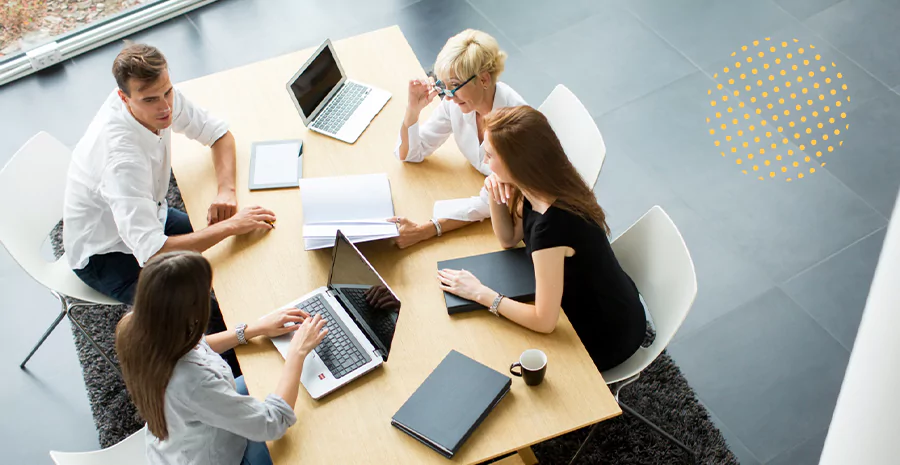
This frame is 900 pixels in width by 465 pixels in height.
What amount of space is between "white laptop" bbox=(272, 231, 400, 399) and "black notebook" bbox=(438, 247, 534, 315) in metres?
0.21

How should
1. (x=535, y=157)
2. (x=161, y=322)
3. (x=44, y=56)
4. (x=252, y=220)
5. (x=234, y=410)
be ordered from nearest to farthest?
(x=161, y=322) → (x=234, y=410) → (x=535, y=157) → (x=252, y=220) → (x=44, y=56)

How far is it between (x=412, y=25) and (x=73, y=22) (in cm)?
187

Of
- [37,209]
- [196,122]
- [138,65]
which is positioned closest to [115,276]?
[37,209]

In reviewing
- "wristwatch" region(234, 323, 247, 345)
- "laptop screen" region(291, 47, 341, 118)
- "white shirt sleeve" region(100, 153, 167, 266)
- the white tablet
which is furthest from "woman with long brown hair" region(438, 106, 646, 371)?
"white shirt sleeve" region(100, 153, 167, 266)

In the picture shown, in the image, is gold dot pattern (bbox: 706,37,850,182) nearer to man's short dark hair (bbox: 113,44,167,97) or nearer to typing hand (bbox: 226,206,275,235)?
typing hand (bbox: 226,206,275,235)

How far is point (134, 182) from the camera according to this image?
251 centimetres

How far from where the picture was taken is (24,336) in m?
Result: 3.25

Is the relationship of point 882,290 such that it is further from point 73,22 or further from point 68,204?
point 73,22

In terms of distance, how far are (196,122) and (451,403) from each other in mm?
1402

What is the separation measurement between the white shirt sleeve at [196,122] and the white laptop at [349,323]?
2.52ft

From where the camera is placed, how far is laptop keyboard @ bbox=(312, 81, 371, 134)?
2.84m

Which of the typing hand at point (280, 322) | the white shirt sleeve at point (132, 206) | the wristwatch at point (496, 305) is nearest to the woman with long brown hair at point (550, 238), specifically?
the wristwatch at point (496, 305)

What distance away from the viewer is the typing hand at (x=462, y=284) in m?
2.25

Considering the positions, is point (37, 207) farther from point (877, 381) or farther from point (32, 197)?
point (877, 381)
